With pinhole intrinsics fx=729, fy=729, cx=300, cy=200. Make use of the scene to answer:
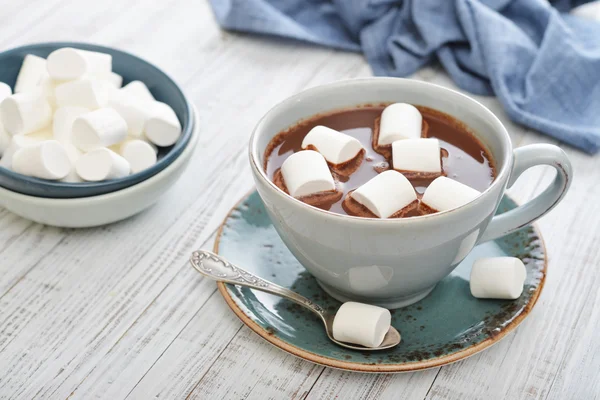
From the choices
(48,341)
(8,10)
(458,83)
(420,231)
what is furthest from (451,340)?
(8,10)

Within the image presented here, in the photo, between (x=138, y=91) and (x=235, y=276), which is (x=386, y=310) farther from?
(x=138, y=91)

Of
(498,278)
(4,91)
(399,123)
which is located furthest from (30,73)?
(498,278)

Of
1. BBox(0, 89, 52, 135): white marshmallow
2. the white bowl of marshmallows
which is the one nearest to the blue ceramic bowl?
the white bowl of marshmallows

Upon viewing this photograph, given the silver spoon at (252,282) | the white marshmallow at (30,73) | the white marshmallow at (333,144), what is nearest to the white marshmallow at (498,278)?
the silver spoon at (252,282)

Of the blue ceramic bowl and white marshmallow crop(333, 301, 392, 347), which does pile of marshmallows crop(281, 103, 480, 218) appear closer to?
white marshmallow crop(333, 301, 392, 347)

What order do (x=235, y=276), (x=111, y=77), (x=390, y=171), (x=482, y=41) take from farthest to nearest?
1. (x=482, y=41)
2. (x=111, y=77)
3. (x=235, y=276)
4. (x=390, y=171)
